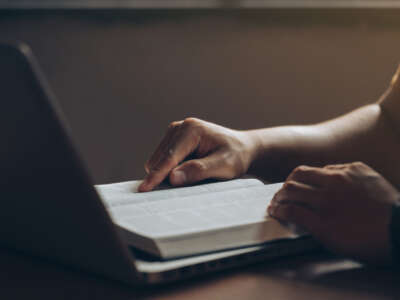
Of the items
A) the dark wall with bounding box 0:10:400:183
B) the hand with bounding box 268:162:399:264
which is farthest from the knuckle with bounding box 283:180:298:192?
the dark wall with bounding box 0:10:400:183

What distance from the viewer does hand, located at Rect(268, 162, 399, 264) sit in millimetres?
580

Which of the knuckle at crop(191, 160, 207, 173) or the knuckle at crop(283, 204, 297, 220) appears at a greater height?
the knuckle at crop(283, 204, 297, 220)

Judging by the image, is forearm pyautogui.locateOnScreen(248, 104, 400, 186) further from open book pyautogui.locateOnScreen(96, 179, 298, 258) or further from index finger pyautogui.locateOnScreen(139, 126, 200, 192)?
open book pyautogui.locateOnScreen(96, 179, 298, 258)

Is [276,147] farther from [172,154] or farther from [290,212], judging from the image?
[290,212]

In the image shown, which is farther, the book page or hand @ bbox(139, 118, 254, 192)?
hand @ bbox(139, 118, 254, 192)

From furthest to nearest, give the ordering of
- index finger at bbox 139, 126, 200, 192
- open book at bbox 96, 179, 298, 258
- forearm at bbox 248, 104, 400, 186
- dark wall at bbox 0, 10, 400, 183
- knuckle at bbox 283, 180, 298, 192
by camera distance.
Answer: dark wall at bbox 0, 10, 400, 183 < forearm at bbox 248, 104, 400, 186 < index finger at bbox 139, 126, 200, 192 < knuckle at bbox 283, 180, 298, 192 < open book at bbox 96, 179, 298, 258

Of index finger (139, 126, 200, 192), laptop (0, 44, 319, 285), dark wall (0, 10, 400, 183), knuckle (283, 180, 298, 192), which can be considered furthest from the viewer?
dark wall (0, 10, 400, 183)

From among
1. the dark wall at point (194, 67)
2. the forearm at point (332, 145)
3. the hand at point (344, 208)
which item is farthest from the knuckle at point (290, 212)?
the dark wall at point (194, 67)

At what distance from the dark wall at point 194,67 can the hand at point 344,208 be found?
5.05 ft

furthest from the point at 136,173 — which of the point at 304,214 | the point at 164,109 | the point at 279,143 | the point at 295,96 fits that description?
the point at 304,214

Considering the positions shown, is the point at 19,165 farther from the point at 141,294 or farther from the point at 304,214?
the point at 304,214

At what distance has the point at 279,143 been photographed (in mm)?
1048

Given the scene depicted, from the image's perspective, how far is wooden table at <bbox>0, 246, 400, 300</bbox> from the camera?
50 cm

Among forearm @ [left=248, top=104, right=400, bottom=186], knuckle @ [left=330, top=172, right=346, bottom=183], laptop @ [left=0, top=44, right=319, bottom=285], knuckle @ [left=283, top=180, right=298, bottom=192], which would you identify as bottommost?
forearm @ [left=248, top=104, right=400, bottom=186]
